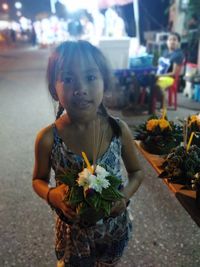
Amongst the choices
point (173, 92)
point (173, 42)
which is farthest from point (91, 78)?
point (173, 42)

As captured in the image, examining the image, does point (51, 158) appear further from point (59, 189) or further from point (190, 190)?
point (190, 190)

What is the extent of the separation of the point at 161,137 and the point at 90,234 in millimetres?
1126

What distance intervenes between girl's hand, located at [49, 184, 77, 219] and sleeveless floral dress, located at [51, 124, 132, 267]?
3.3 inches

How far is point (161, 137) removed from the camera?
7.27 feet

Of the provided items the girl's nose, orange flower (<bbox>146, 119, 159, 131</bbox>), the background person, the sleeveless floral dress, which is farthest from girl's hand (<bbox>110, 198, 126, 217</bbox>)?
the background person

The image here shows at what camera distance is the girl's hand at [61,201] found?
1.12 meters

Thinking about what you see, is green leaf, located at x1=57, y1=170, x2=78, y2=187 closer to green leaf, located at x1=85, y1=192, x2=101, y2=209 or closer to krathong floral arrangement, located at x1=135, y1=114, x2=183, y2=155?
green leaf, located at x1=85, y1=192, x2=101, y2=209

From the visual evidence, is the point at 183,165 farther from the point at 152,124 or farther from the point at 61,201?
the point at 61,201

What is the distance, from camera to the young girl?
44.4 inches

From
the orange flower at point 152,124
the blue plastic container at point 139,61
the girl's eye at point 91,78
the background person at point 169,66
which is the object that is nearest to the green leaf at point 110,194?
the girl's eye at point 91,78

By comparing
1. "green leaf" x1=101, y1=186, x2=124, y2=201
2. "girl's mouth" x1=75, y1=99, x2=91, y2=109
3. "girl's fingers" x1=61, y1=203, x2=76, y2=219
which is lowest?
"girl's fingers" x1=61, y1=203, x2=76, y2=219

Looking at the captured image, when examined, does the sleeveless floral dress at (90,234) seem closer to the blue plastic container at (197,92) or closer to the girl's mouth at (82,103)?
the girl's mouth at (82,103)

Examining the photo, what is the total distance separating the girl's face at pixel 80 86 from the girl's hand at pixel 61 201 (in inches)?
11.8

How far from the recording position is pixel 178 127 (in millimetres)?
2344
